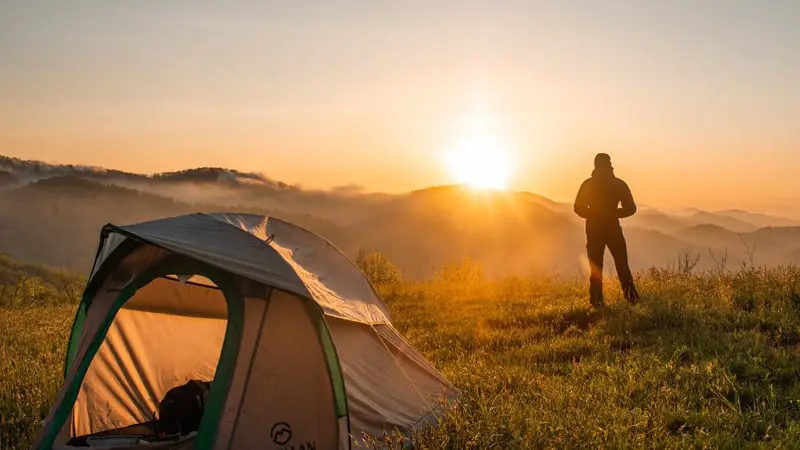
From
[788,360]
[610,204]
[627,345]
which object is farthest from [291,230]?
[610,204]

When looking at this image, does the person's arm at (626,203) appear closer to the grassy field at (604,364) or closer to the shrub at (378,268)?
the grassy field at (604,364)

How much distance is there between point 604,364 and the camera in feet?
28.3

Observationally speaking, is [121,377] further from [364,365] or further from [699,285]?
[699,285]

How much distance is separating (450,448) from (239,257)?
2580 millimetres

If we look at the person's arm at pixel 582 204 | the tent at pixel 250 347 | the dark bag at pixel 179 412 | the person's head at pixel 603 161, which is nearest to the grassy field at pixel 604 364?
the tent at pixel 250 347

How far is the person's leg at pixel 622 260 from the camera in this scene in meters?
12.5

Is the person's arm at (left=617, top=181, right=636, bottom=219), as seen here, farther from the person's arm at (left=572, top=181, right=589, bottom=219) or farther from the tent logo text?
the tent logo text

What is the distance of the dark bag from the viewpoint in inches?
279

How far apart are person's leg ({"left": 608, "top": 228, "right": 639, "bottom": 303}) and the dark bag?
8.33 meters

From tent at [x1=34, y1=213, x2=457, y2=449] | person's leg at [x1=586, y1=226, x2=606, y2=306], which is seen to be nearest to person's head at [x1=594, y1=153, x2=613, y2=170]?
person's leg at [x1=586, y1=226, x2=606, y2=306]

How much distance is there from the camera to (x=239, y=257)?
6.13 meters

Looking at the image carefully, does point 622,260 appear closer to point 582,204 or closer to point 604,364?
point 582,204

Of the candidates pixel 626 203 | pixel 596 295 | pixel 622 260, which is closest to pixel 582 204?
pixel 626 203

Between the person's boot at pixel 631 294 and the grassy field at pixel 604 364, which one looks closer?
the grassy field at pixel 604 364
